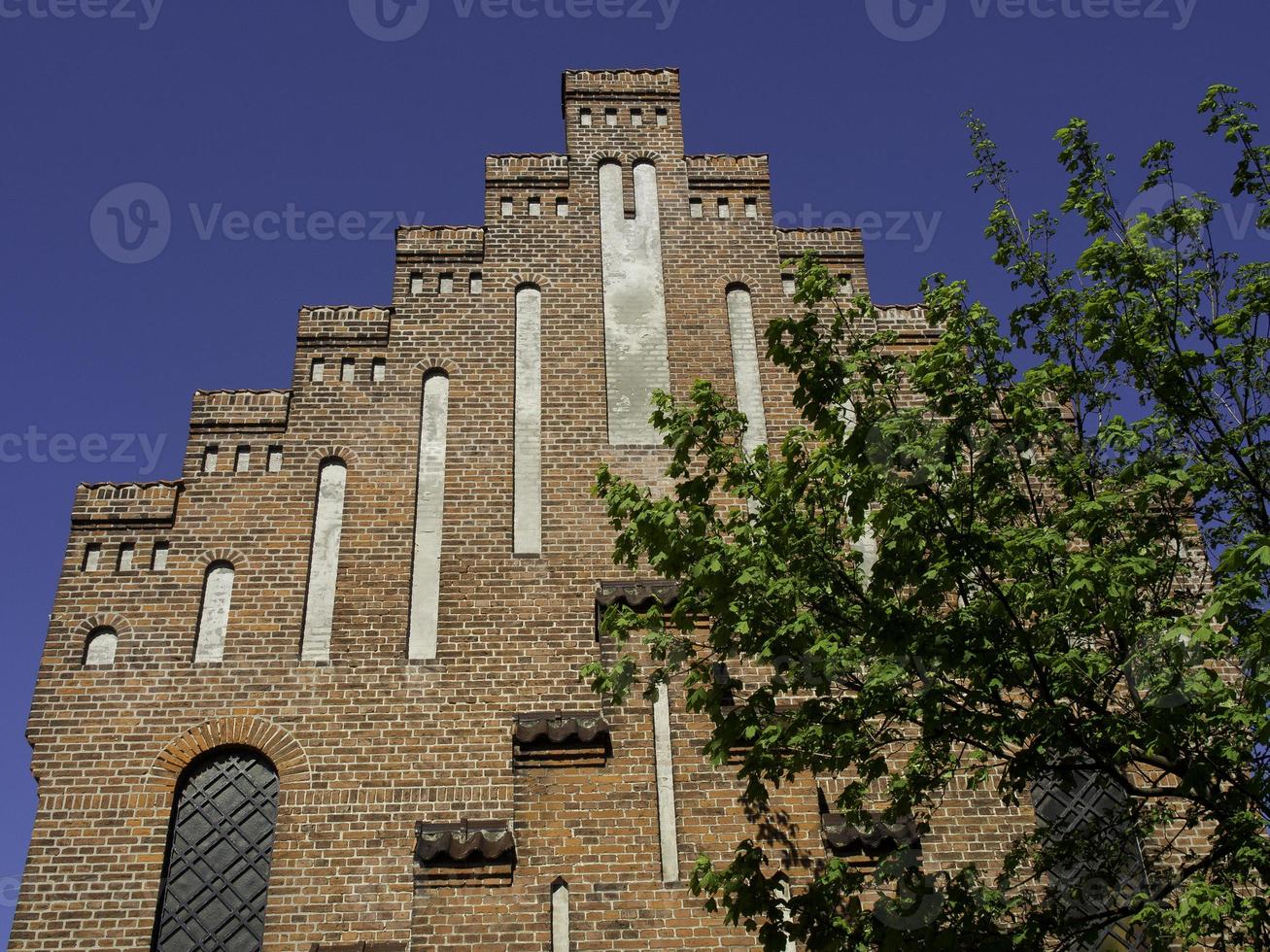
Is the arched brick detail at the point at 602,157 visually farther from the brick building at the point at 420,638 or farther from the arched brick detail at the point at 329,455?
the arched brick detail at the point at 329,455

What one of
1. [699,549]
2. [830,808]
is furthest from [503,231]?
[830,808]

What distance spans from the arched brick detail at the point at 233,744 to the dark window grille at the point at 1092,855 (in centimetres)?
680

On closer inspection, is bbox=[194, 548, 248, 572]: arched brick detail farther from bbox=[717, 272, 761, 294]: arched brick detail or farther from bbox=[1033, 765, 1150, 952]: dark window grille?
bbox=[1033, 765, 1150, 952]: dark window grille

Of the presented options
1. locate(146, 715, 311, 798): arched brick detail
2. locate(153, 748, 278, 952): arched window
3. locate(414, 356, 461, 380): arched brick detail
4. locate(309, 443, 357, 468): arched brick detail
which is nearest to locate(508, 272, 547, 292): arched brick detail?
locate(414, 356, 461, 380): arched brick detail

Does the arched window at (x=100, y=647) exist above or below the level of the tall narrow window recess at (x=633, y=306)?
below

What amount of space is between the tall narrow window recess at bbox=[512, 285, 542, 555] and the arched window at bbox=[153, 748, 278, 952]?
3.51 m

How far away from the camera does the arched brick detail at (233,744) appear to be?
1173cm

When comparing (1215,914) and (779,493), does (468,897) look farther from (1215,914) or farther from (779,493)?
(1215,914)

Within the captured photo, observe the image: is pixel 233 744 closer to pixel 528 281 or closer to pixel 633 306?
pixel 528 281

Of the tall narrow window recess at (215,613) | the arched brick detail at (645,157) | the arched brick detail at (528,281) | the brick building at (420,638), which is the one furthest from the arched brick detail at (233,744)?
the arched brick detail at (645,157)

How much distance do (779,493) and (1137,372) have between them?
3037 mm

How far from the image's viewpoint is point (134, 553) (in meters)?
12.9

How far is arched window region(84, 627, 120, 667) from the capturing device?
484 inches

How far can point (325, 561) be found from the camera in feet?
42.8
